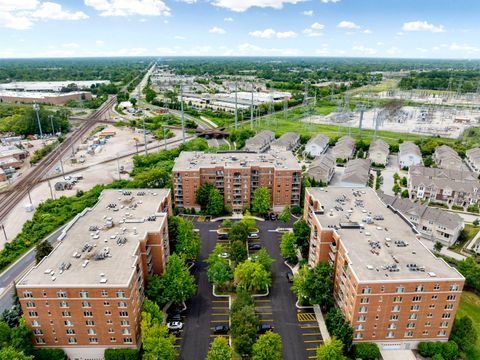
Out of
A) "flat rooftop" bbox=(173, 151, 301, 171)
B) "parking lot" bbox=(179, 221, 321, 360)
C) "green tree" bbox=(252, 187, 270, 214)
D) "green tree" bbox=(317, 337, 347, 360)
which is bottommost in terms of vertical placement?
"parking lot" bbox=(179, 221, 321, 360)

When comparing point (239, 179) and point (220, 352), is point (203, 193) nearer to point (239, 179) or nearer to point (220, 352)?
point (239, 179)

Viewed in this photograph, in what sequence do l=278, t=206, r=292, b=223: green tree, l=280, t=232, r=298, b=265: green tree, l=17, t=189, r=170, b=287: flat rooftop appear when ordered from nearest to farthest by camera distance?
l=17, t=189, r=170, b=287: flat rooftop < l=280, t=232, r=298, b=265: green tree < l=278, t=206, r=292, b=223: green tree

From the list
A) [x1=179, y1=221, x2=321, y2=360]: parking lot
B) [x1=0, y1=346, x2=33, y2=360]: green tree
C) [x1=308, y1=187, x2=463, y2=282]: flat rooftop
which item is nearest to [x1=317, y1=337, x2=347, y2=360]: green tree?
[x1=179, y1=221, x2=321, y2=360]: parking lot

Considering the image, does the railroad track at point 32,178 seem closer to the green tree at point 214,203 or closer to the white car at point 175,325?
the green tree at point 214,203

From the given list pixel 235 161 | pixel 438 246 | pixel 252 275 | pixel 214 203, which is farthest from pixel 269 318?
pixel 235 161

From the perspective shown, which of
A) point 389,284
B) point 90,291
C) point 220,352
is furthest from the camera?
point 389,284

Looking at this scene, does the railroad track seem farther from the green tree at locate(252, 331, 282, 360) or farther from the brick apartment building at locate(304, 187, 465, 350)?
the brick apartment building at locate(304, 187, 465, 350)
